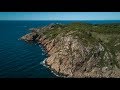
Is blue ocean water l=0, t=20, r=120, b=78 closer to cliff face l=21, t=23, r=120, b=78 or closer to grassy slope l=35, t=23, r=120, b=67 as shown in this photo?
cliff face l=21, t=23, r=120, b=78

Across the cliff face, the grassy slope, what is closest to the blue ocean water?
the cliff face

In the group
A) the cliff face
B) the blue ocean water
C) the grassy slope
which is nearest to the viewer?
the blue ocean water

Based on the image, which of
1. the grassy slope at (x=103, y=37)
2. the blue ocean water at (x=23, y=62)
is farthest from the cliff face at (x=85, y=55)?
the blue ocean water at (x=23, y=62)

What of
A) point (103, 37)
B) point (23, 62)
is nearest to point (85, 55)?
point (103, 37)

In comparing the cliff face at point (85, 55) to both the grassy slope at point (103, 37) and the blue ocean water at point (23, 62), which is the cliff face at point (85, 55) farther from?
the blue ocean water at point (23, 62)

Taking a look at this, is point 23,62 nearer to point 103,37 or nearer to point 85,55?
point 85,55

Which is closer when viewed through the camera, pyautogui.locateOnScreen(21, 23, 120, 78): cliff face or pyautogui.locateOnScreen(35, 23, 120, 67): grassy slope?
pyautogui.locateOnScreen(21, 23, 120, 78): cliff face
